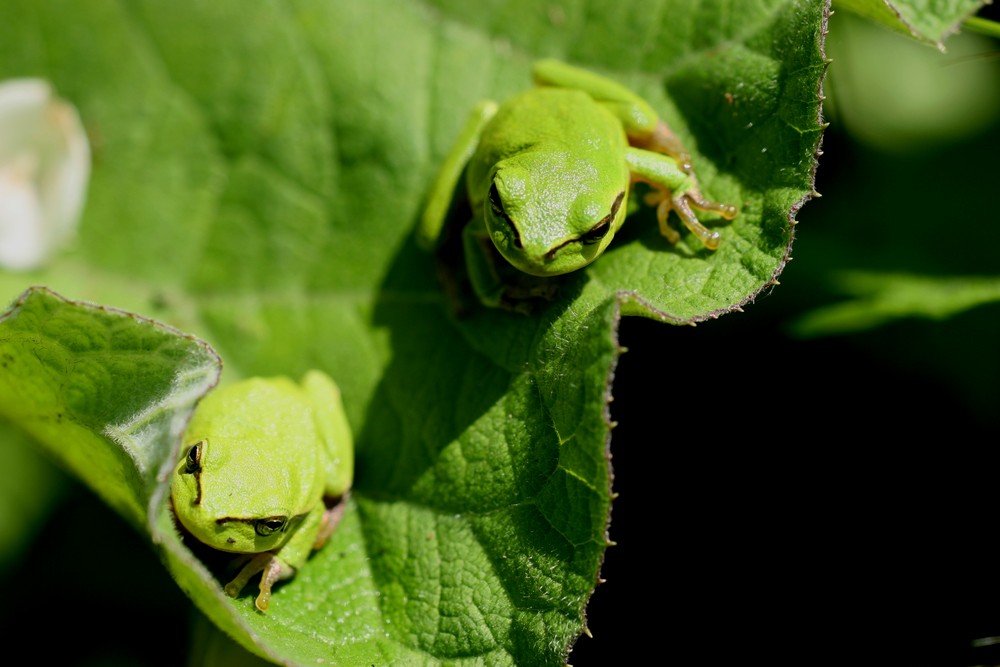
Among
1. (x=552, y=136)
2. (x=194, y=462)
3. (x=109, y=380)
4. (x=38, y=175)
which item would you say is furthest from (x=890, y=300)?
(x=38, y=175)

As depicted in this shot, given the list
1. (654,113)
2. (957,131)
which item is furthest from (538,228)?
(957,131)

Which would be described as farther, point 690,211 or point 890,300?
point 890,300

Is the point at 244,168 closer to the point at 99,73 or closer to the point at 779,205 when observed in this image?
the point at 99,73

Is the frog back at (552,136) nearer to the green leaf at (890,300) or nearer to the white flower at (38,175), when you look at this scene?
the green leaf at (890,300)

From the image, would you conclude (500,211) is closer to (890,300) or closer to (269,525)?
(269,525)

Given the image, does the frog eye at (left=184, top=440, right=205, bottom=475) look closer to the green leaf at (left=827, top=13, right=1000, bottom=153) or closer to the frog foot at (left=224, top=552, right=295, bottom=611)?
the frog foot at (left=224, top=552, right=295, bottom=611)

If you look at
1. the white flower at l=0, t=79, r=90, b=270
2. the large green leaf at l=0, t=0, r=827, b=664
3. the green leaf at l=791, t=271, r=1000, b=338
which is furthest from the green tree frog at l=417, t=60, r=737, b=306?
the white flower at l=0, t=79, r=90, b=270

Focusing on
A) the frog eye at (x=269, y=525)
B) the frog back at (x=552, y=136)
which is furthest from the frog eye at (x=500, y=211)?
the frog eye at (x=269, y=525)
